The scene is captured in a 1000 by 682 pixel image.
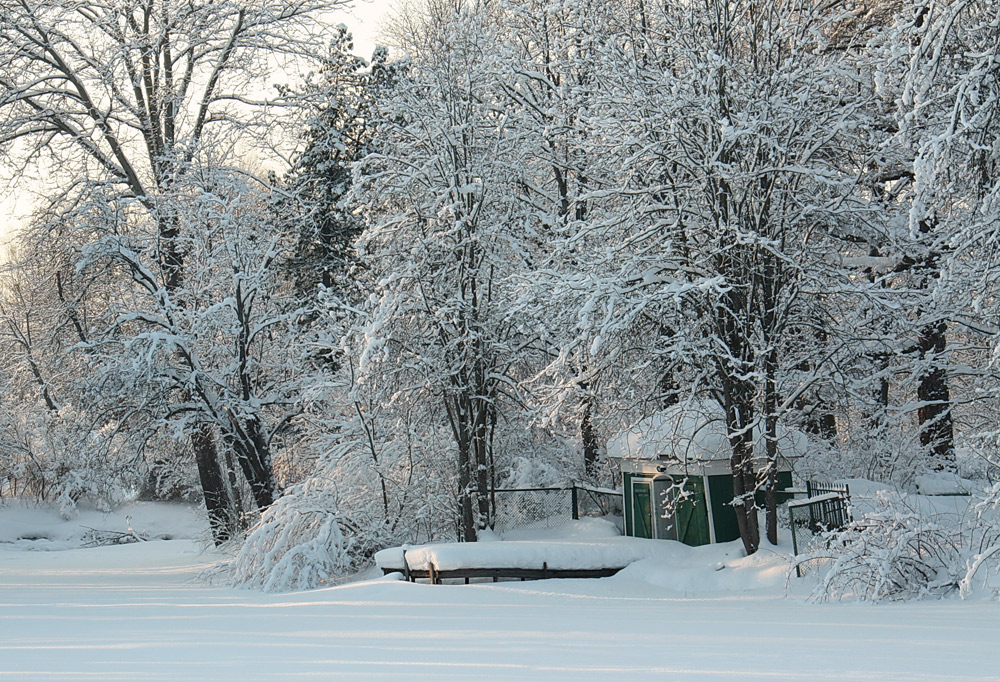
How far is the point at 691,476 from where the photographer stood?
1641cm

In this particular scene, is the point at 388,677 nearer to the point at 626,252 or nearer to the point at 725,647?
the point at 725,647

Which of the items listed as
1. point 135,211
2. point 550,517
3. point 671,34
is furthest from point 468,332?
point 135,211

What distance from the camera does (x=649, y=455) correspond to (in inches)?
662

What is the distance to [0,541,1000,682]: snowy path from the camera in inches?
271

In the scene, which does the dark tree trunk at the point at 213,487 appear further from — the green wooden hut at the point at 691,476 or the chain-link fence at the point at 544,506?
the green wooden hut at the point at 691,476

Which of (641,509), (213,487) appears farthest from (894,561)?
(213,487)

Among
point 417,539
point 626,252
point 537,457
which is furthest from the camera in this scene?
point 537,457

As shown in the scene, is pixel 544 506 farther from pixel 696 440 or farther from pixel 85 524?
pixel 85 524

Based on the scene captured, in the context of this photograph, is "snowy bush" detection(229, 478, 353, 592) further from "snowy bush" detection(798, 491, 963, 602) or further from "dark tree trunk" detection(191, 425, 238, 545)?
"snowy bush" detection(798, 491, 963, 602)

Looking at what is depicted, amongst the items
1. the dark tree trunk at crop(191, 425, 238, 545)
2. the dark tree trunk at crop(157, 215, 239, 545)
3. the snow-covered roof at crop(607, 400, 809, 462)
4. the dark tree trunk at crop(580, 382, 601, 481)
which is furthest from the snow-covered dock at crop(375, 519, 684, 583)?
the dark tree trunk at crop(191, 425, 238, 545)

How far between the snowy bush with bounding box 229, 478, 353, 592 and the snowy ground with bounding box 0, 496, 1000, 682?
1157 mm

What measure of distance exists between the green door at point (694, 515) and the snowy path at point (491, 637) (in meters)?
2.86

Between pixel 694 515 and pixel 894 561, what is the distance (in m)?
5.89

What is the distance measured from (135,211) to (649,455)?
13336 mm
